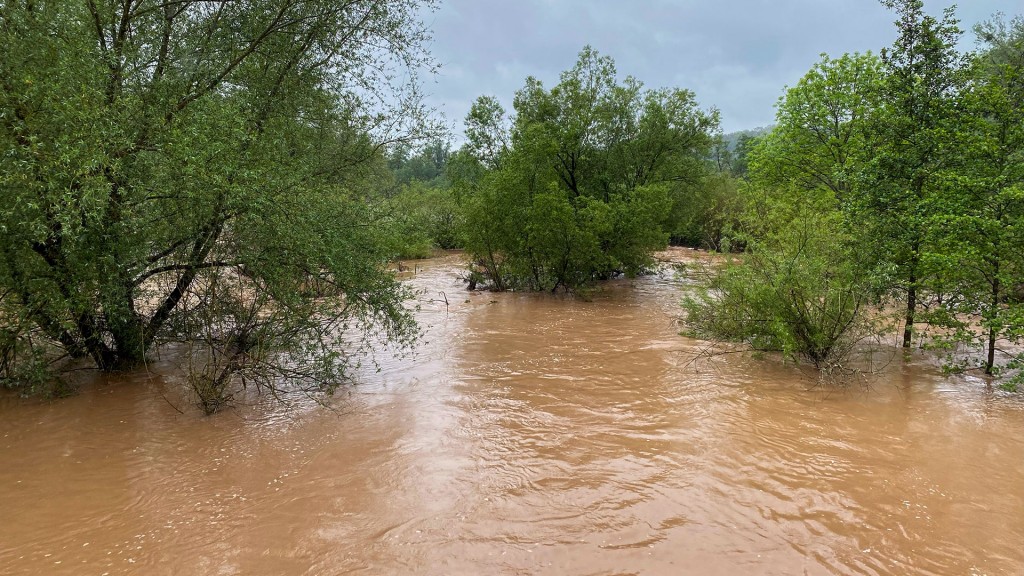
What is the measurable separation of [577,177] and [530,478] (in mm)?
16790

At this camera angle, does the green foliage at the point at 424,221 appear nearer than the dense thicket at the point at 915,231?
No

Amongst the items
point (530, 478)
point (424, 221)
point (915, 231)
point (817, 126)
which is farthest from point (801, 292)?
point (817, 126)

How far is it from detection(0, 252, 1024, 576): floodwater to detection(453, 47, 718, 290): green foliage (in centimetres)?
903

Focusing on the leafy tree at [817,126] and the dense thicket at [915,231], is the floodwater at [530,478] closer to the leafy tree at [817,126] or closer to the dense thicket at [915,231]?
the dense thicket at [915,231]

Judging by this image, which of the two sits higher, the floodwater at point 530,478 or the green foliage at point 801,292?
the green foliage at point 801,292

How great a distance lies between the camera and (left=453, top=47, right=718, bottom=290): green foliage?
1764 cm

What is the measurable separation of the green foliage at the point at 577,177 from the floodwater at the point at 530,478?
9.03 m

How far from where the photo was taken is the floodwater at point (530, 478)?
172 inches

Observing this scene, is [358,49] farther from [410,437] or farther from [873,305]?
[873,305]

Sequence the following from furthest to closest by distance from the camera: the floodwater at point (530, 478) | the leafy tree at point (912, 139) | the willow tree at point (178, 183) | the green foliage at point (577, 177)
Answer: the green foliage at point (577, 177), the leafy tree at point (912, 139), the willow tree at point (178, 183), the floodwater at point (530, 478)

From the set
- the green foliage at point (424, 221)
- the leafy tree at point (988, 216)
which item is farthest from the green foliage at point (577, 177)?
the leafy tree at point (988, 216)

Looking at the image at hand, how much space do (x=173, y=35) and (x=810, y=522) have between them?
36.1ft

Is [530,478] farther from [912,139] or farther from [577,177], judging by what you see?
[577,177]

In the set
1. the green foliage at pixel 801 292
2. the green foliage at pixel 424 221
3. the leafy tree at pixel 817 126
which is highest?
the leafy tree at pixel 817 126
